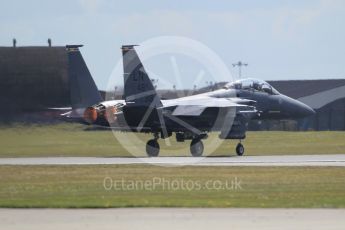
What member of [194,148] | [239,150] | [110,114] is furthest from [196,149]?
[110,114]

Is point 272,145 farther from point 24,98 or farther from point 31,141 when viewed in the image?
point 24,98

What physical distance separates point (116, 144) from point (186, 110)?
13.0 m

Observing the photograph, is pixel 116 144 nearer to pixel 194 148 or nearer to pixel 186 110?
pixel 186 110

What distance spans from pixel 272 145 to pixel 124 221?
129 feet

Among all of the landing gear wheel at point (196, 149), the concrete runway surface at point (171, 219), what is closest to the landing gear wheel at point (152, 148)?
the landing gear wheel at point (196, 149)

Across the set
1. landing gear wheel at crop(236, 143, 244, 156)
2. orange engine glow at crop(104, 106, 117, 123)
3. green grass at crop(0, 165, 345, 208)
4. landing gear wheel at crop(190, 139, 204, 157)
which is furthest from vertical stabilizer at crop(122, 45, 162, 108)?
green grass at crop(0, 165, 345, 208)

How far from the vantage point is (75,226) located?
17656mm

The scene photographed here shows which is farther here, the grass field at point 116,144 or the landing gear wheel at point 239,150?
the grass field at point 116,144

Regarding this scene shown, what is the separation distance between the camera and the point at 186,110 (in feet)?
150

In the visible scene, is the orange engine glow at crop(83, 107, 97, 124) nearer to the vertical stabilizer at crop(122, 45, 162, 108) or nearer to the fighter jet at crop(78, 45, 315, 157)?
the fighter jet at crop(78, 45, 315, 157)

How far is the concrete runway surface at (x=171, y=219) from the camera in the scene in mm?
17516

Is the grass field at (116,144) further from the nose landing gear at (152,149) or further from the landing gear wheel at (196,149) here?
the landing gear wheel at (196,149)

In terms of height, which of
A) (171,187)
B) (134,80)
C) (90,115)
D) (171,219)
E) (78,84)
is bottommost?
(171,187)

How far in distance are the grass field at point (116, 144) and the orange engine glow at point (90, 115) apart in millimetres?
2991
